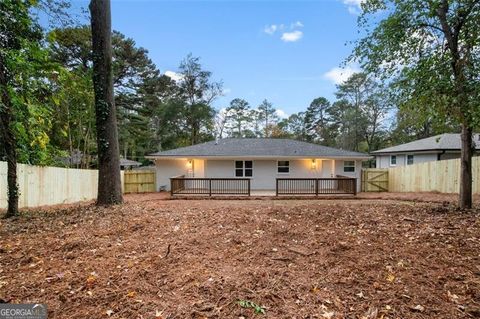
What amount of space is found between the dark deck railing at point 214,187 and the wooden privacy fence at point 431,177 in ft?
31.9

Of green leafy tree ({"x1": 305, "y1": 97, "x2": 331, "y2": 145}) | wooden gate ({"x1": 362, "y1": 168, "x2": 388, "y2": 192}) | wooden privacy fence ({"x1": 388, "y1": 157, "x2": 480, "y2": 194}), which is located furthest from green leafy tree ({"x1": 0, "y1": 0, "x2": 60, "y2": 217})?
green leafy tree ({"x1": 305, "y1": 97, "x2": 331, "y2": 145})

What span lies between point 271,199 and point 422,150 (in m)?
13.2

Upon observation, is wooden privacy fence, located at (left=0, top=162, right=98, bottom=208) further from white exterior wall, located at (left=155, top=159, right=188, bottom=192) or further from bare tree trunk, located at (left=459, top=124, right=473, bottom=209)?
bare tree trunk, located at (left=459, top=124, right=473, bottom=209)

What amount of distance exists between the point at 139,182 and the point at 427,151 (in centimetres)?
2019

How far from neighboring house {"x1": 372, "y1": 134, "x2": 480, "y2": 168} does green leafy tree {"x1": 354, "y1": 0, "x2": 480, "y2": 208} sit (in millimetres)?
12297

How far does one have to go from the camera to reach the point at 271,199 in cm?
1375

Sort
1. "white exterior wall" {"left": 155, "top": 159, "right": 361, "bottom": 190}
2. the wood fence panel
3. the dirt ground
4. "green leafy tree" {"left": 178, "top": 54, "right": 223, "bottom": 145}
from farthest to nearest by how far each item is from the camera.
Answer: "green leafy tree" {"left": 178, "top": 54, "right": 223, "bottom": 145}, "white exterior wall" {"left": 155, "top": 159, "right": 361, "bottom": 190}, the wood fence panel, the dirt ground

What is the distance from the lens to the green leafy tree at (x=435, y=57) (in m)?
6.21

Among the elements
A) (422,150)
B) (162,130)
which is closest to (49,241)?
(422,150)

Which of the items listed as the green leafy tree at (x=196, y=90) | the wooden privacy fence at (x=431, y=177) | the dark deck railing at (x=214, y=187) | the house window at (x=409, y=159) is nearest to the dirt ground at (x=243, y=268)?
the dark deck railing at (x=214, y=187)

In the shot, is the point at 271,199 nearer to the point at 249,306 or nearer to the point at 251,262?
the point at 251,262

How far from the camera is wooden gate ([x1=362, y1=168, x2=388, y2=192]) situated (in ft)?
59.0

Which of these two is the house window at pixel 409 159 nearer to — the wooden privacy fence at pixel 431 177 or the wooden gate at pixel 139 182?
the wooden privacy fence at pixel 431 177

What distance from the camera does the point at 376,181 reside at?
18016 mm
